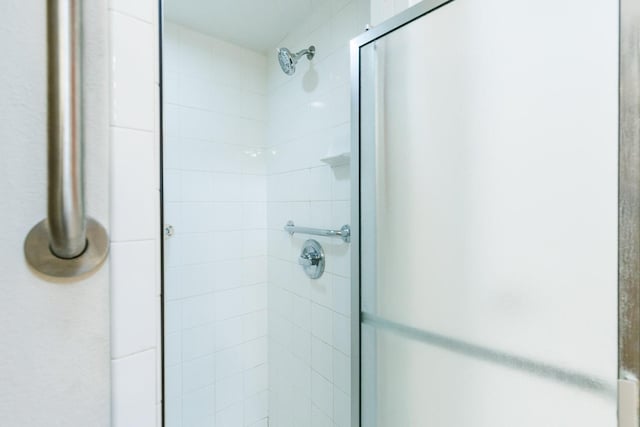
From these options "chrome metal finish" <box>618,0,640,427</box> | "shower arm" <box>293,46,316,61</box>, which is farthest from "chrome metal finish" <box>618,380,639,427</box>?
"shower arm" <box>293,46,316,61</box>

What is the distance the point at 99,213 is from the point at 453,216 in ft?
2.16

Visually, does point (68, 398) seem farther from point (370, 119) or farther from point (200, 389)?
point (200, 389)

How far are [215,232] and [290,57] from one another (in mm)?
1023

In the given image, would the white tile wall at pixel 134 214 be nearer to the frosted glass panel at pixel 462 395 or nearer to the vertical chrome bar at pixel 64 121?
the vertical chrome bar at pixel 64 121

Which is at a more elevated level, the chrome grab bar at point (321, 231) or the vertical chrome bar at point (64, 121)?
the vertical chrome bar at point (64, 121)

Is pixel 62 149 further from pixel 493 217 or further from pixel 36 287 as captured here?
pixel 493 217

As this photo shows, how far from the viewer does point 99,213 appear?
13.6 inches

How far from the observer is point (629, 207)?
17.8 inches

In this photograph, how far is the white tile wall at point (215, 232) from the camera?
1533mm

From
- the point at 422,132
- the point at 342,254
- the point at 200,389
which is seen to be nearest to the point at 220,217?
the point at 342,254

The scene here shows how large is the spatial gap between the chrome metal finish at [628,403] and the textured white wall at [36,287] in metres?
0.75

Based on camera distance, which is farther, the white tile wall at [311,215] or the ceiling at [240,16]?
the ceiling at [240,16]

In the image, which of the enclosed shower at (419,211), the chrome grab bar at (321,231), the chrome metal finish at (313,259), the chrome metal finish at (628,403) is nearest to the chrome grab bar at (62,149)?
the enclosed shower at (419,211)

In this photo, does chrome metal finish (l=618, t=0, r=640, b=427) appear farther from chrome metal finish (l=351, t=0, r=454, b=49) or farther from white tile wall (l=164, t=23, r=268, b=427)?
white tile wall (l=164, t=23, r=268, b=427)
